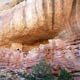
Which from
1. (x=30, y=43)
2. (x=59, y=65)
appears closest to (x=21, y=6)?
(x=30, y=43)

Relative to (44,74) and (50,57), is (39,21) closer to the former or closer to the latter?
(50,57)

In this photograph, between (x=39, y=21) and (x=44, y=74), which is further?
Result: (x=39, y=21)

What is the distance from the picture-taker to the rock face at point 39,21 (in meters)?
6.70

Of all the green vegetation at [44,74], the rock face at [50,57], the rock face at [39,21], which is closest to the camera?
the green vegetation at [44,74]

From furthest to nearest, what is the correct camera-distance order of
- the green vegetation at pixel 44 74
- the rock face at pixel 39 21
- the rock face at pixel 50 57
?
the rock face at pixel 39 21 → the rock face at pixel 50 57 → the green vegetation at pixel 44 74

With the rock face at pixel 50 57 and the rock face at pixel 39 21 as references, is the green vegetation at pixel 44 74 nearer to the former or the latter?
the rock face at pixel 50 57

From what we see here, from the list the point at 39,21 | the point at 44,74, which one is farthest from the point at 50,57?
the point at 39,21

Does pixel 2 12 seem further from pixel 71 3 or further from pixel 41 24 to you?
pixel 71 3

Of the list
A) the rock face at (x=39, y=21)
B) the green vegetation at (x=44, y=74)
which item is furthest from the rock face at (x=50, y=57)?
the rock face at (x=39, y=21)

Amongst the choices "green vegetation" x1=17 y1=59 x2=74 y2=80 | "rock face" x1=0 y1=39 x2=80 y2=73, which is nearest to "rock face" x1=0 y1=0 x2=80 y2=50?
"rock face" x1=0 y1=39 x2=80 y2=73

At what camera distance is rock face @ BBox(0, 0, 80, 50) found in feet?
22.0

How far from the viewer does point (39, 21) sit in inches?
266

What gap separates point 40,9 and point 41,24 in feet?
0.97


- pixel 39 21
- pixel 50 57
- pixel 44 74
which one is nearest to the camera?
pixel 44 74
